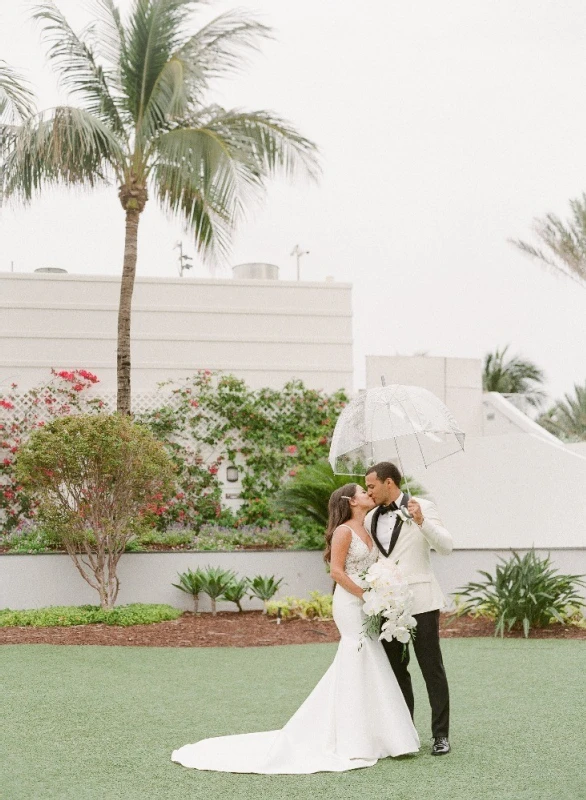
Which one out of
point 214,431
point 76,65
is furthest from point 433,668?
point 76,65

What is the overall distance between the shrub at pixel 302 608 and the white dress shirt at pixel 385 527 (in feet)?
20.2

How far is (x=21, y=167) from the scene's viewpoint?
1370 centimetres

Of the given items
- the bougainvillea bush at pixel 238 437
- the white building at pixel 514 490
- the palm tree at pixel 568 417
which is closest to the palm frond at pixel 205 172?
the bougainvillea bush at pixel 238 437

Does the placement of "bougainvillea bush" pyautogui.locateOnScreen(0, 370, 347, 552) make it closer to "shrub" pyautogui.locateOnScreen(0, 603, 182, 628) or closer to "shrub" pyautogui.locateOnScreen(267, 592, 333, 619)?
"shrub" pyautogui.locateOnScreen(267, 592, 333, 619)

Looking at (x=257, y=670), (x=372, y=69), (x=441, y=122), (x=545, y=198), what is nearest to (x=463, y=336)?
(x=545, y=198)

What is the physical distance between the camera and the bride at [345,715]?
525cm

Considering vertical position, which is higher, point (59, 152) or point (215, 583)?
point (59, 152)

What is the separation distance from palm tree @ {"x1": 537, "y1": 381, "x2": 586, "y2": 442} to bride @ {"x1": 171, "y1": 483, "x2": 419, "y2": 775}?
2449 centimetres

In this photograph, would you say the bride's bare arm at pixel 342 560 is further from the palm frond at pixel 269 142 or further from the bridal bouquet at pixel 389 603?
the palm frond at pixel 269 142

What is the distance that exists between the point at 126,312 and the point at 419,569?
9.18 metres

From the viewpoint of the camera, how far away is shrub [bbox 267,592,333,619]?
38.3 feet

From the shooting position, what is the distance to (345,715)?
535cm

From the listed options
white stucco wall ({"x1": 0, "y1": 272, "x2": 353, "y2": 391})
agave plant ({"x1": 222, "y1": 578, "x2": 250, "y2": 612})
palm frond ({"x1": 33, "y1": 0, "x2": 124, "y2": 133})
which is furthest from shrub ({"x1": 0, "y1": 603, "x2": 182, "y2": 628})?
palm frond ({"x1": 33, "y1": 0, "x2": 124, "y2": 133})

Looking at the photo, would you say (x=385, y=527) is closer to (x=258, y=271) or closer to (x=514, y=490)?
(x=514, y=490)
